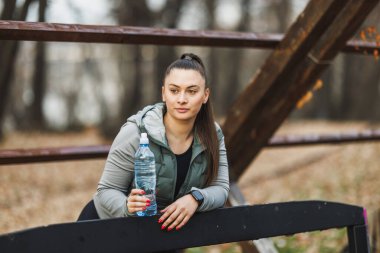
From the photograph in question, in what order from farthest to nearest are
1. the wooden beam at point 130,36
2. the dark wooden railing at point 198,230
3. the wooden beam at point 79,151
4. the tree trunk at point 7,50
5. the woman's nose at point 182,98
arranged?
the tree trunk at point 7,50
the wooden beam at point 79,151
the wooden beam at point 130,36
the woman's nose at point 182,98
the dark wooden railing at point 198,230

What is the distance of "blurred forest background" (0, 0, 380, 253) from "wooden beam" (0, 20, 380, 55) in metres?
0.95

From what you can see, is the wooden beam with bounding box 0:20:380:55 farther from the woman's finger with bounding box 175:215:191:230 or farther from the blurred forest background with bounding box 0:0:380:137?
the blurred forest background with bounding box 0:0:380:137

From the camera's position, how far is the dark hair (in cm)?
244

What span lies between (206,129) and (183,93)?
0.24 m

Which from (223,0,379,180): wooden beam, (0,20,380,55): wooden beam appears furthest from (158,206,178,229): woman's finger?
(223,0,379,180): wooden beam

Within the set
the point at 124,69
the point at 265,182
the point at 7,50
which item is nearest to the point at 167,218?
the point at 7,50

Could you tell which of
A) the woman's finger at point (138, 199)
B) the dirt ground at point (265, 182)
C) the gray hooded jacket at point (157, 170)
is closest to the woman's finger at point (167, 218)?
the woman's finger at point (138, 199)

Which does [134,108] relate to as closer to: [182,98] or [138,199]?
[182,98]

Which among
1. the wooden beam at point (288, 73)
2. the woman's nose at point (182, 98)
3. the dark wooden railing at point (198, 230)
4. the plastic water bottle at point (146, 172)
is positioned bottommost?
the dark wooden railing at point (198, 230)

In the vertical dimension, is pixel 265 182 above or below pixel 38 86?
below

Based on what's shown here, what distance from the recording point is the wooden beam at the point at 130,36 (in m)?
2.72

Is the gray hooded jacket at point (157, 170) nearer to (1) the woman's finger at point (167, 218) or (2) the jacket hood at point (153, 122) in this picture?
(2) the jacket hood at point (153, 122)

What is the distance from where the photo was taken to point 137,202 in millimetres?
2117

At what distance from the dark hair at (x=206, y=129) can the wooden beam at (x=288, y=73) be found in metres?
1.04
